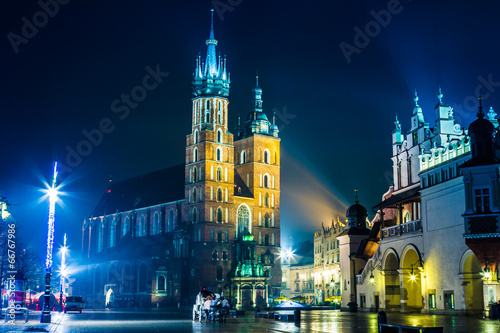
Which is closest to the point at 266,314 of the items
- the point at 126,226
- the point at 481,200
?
the point at 481,200

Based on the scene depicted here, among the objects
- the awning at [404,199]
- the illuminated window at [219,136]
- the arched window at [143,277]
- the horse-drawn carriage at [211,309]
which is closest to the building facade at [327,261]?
the illuminated window at [219,136]

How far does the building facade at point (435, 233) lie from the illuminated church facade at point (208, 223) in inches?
1665

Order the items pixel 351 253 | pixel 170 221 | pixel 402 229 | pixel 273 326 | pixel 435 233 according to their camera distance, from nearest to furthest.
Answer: pixel 273 326 → pixel 435 233 → pixel 402 229 → pixel 351 253 → pixel 170 221

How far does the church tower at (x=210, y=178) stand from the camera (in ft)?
314

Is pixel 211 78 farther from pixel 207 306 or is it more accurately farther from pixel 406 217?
pixel 207 306

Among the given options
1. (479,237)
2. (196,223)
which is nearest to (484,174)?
(479,237)

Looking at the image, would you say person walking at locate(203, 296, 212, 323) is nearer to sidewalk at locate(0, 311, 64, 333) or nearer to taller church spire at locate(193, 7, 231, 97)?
sidewalk at locate(0, 311, 64, 333)

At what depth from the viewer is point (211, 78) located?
102 m

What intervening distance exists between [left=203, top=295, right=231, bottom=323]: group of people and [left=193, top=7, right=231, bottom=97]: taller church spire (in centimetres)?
6645

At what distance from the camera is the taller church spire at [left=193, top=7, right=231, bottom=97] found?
102 m

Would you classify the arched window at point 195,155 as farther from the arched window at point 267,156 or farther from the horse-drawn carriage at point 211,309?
the horse-drawn carriage at point 211,309

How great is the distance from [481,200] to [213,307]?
16366mm

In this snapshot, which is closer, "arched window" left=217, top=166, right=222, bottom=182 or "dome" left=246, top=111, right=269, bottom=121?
"arched window" left=217, top=166, right=222, bottom=182

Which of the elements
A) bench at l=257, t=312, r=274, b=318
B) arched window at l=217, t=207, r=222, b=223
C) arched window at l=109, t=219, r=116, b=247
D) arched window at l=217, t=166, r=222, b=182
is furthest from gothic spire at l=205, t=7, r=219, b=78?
bench at l=257, t=312, r=274, b=318
